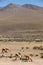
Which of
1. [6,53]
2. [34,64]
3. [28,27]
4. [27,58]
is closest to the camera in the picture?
[34,64]

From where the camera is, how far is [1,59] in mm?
21781

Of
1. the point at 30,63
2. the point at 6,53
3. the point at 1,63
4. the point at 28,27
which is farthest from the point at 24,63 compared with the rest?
the point at 28,27

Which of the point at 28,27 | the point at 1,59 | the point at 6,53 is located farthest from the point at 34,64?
the point at 28,27

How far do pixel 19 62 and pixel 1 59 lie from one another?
230 cm

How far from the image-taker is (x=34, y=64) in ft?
62.7

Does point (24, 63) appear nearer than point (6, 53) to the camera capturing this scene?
Yes

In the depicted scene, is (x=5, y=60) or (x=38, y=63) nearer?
(x=38, y=63)

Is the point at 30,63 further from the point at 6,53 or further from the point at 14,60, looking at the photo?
the point at 6,53

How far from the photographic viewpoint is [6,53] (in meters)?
25.1

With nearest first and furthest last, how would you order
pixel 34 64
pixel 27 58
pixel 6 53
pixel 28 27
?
1. pixel 34 64
2. pixel 27 58
3. pixel 6 53
4. pixel 28 27

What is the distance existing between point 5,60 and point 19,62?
63.8 inches

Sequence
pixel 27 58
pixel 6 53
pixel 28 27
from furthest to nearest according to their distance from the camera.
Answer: pixel 28 27, pixel 6 53, pixel 27 58

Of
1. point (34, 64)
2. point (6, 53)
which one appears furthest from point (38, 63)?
point (6, 53)

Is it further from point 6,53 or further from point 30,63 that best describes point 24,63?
point 6,53
